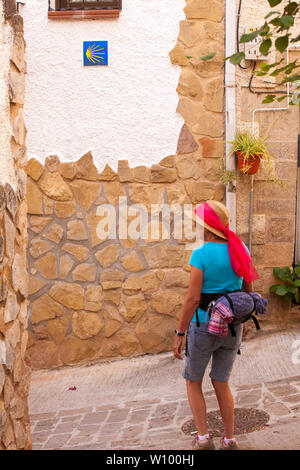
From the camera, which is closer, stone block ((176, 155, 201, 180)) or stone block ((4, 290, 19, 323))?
stone block ((4, 290, 19, 323))

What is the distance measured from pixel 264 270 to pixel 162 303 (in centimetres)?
120

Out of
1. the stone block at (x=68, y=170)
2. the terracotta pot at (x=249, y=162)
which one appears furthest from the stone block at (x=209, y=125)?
the stone block at (x=68, y=170)

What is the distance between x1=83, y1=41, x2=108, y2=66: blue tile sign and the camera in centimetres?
604

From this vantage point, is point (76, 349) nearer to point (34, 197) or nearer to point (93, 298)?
point (93, 298)

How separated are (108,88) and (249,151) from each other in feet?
5.40

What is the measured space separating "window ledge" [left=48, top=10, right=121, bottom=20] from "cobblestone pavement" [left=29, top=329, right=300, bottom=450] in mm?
3683

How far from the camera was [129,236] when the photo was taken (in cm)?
614

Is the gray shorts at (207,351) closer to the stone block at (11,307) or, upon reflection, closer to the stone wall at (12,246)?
the stone wall at (12,246)

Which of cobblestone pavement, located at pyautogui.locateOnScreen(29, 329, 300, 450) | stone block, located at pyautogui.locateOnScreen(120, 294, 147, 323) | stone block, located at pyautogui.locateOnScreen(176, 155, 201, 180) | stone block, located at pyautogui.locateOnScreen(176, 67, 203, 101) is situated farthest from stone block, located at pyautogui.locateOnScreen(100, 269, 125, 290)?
stone block, located at pyautogui.locateOnScreen(176, 67, 203, 101)

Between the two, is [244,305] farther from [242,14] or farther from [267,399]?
[242,14]

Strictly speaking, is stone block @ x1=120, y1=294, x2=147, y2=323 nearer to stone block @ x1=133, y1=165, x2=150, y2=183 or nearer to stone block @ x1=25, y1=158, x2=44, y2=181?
stone block @ x1=133, y1=165, x2=150, y2=183

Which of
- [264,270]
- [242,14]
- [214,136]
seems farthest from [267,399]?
[242,14]

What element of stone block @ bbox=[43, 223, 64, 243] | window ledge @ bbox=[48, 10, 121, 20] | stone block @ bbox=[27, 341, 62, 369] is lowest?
stone block @ bbox=[27, 341, 62, 369]

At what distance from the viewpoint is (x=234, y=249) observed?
3.60 metres
